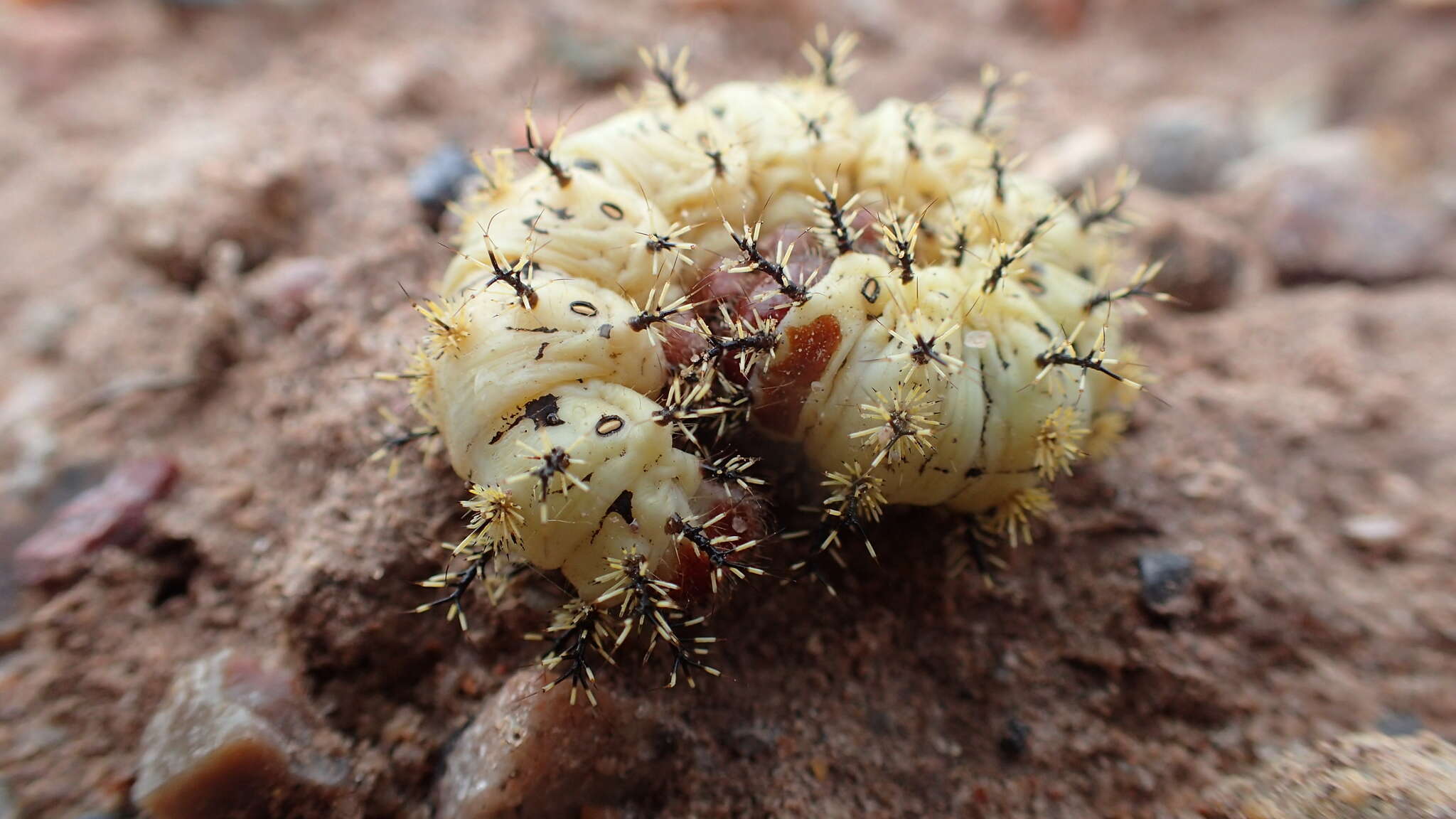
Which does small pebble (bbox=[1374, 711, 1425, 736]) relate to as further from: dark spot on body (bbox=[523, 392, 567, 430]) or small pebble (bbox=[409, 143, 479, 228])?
small pebble (bbox=[409, 143, 479, 228])

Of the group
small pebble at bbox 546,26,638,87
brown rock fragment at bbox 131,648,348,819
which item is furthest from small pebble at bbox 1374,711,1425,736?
small pebble at bbox 546,26,638,87

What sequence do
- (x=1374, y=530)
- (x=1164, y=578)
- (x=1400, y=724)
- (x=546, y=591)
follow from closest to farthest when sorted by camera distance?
(x=546, y=591)
(x=1400, y=724)
(x=1164, y=578)
(x=1374, y=530)

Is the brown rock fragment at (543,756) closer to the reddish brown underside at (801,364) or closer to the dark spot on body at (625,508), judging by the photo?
the dark spot on body at (625,508)

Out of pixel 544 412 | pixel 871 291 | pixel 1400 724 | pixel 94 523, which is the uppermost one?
pixel 871 291

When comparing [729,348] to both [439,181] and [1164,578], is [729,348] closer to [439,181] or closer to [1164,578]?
[1164,578]

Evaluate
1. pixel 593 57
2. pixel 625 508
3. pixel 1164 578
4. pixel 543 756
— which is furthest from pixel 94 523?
pixel 1164 578
